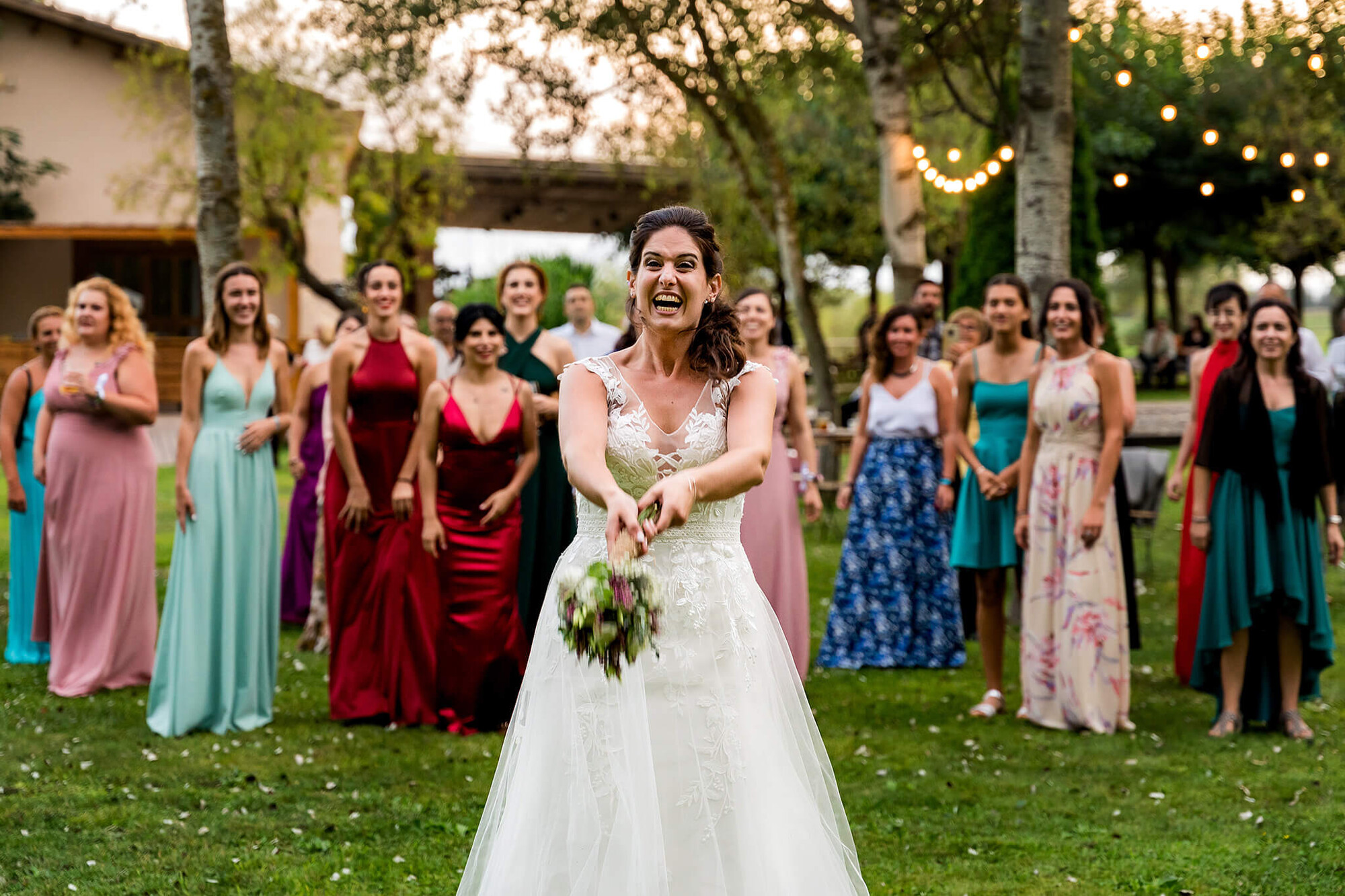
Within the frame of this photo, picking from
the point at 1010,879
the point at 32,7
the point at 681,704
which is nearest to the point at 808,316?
the point at 1010,879

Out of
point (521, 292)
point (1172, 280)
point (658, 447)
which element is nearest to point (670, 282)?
point (658, 447)

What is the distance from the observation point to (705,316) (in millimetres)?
3875

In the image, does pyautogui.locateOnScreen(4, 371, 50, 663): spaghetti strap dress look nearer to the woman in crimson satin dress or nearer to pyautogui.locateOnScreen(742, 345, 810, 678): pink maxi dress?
the woman in crimson satin dress

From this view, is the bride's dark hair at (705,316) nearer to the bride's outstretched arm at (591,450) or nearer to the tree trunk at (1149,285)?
the bride's outstretched arm at (591,450)

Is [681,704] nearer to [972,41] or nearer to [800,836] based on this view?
[800,836]

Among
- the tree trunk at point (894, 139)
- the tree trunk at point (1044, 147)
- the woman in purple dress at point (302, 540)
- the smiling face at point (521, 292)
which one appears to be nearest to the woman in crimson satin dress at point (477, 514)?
the smiling face at point (521, 292)

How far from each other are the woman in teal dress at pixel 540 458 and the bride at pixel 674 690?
4.29 metres

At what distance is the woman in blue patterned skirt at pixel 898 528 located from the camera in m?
9.66

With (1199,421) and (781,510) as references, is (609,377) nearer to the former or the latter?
(781,510)

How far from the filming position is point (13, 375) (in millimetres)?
9719

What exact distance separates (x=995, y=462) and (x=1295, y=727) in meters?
2.21

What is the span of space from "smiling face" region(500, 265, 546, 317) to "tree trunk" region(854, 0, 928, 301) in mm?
6237

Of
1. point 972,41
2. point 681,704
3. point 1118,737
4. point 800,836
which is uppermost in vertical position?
point 972,41

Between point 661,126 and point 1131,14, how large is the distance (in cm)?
823
